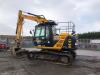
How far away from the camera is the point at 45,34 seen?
25438 millimetres

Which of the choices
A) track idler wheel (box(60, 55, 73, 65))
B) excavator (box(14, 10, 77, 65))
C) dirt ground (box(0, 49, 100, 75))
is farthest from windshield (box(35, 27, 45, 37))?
dirt ground (box(0, 49, 100, 75))

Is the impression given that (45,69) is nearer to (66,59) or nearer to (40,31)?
(66,59)

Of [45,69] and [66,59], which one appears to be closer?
[45,69]

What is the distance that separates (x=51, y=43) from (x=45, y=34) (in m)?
1.00

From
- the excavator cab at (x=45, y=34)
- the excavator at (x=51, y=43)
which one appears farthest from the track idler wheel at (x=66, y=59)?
the excavator cab at (x=45, y=34)

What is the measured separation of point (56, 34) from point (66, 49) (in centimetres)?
170

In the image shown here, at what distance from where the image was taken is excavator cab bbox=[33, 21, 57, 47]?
25.2 meters

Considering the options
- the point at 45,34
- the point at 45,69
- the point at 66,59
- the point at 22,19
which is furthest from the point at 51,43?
the point at 45,69

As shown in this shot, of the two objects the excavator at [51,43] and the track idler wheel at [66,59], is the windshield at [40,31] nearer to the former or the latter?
the excavator at [51,43]

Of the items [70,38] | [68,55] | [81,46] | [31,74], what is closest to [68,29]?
[70,38]

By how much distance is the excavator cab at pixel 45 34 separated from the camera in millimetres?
25188

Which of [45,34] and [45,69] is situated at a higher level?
[45,34]

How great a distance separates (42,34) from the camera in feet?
Result: 84.3

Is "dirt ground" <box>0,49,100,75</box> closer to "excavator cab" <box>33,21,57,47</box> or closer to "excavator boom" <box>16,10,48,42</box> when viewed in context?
"excavator cab" <box>33,21,57,47</box>
